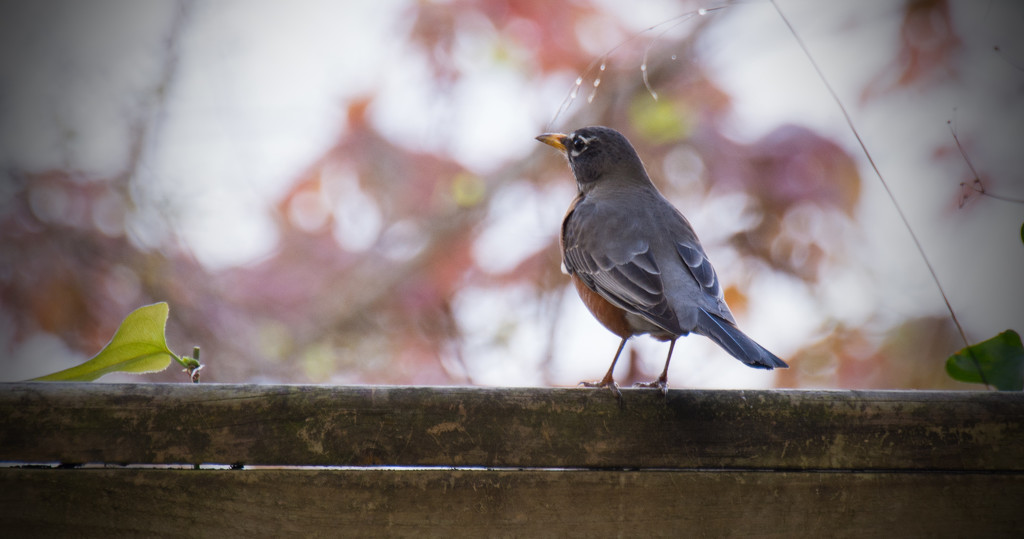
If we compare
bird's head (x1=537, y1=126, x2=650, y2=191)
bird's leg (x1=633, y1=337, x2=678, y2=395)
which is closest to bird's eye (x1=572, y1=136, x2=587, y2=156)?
bird's head (x1=537, y1=126, x2=650, y2=191)

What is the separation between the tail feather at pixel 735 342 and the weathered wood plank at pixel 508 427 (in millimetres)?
143

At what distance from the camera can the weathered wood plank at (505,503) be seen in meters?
1.12

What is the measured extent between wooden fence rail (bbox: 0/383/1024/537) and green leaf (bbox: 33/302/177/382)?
19 centimetres

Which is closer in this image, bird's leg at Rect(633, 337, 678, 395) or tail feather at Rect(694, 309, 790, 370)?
bird's leg at Rect(633, 337, 678, 395)

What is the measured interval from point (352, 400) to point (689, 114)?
2429 millimetres

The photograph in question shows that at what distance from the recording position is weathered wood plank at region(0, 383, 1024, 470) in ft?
3.75

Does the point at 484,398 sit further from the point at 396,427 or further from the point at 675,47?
the point at 675,47

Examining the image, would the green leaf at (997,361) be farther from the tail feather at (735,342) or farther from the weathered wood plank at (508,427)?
the tail feather at (735,342)

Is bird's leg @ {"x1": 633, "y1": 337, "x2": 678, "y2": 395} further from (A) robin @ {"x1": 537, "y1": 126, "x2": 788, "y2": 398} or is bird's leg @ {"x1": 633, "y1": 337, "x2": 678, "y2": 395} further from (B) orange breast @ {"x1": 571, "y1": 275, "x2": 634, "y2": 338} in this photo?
(B) orange breast @ {"x1": 571, "y1": 275, "x2": 634, "y2": 338}

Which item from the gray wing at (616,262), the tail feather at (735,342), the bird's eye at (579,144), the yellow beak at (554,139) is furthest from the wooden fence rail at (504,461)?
the bird's eye at (579,144)

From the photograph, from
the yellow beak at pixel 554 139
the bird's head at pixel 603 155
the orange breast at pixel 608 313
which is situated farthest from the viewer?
the bird's head at pixel 603 155

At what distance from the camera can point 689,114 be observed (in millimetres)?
3211

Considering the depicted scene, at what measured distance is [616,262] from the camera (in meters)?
2.05

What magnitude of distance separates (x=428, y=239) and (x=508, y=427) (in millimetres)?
2064
